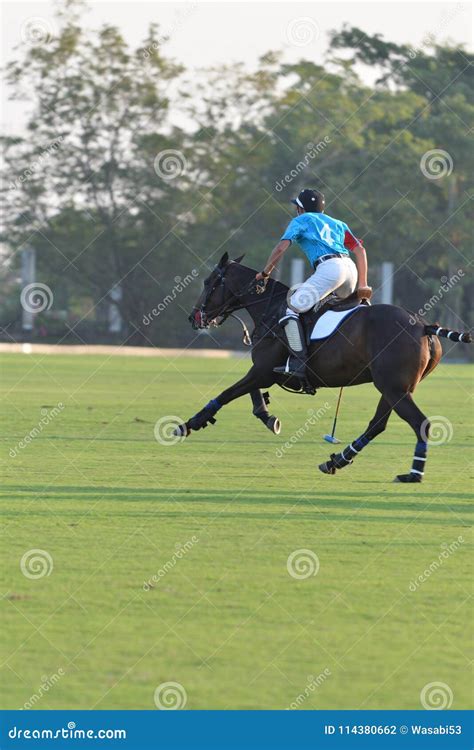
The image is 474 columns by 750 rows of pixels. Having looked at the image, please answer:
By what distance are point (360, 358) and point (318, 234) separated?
5.34 ft

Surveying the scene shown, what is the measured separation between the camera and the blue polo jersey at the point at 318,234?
14719 millimetres

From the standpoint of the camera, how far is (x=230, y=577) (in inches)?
343

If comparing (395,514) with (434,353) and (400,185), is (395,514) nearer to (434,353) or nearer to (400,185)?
(434,353)

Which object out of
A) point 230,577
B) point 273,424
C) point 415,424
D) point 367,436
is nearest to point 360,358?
point 367,436

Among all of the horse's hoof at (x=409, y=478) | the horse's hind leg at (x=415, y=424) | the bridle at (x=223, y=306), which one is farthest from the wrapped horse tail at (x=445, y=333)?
the bridle at (x=223, y=306)

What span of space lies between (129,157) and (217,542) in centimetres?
5881

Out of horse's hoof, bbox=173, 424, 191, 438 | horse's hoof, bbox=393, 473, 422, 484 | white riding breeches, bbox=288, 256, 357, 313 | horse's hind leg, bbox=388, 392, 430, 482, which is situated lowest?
horse's hoof, bbox=173, 424, 191, 438

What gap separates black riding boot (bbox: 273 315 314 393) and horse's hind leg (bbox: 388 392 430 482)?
1.11 metres

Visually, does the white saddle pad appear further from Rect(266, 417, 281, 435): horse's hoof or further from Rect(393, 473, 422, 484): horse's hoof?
Rect(393, 473, 422, 484): horse's hoof

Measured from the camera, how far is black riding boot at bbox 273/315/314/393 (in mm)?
14234

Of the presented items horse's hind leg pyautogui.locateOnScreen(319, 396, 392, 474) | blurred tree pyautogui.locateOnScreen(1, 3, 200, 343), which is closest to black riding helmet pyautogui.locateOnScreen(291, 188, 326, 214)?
horse's hind leg pyautogui.locateOnScreen(319, 396, 392, 474)

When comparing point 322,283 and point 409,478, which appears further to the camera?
point 322,283

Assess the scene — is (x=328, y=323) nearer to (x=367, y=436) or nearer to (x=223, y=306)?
(x=367, y=436)
